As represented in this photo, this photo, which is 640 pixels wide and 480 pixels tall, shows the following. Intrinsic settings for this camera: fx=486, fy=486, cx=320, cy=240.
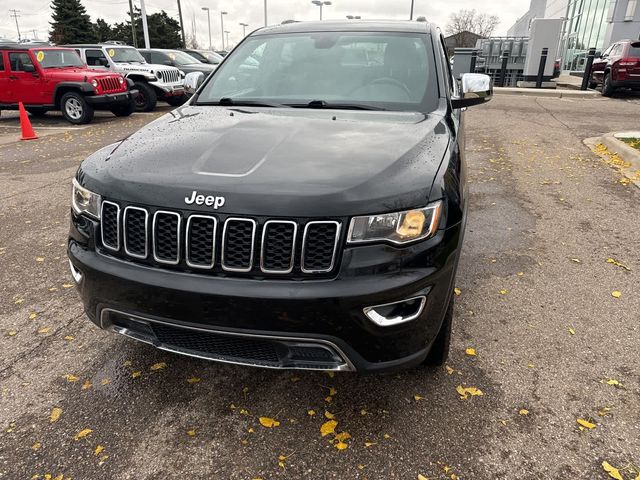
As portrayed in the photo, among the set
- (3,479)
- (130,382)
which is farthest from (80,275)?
(3,479)

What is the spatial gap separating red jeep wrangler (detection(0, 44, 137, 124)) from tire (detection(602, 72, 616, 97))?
15627 mm

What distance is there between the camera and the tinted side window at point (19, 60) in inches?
469

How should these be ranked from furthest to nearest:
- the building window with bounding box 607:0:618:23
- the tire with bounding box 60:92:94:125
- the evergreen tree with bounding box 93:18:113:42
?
1. the evergreen tree with bounding box 93:18:113:42
2. the building window with bounding box 607:0:618:23
3. the tire with bounding box 60:92:94:125

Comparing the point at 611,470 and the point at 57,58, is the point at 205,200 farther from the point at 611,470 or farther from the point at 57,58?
the point at 57,58

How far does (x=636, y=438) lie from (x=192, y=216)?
2.16 metres

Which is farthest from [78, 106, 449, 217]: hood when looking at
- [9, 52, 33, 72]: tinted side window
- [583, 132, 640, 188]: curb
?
[9, 52, 33, 72]: tinted side window

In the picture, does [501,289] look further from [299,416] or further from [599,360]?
[299,416]

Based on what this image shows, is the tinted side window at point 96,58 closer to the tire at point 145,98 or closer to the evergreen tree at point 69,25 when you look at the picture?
the tire at point 145,98

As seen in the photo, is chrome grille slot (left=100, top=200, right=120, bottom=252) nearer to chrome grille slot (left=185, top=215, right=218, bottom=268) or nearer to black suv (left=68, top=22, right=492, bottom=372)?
black suv (left=68, top=22, right=492, bottom=372)

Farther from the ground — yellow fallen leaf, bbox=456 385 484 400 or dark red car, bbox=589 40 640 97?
dark red car, bbox=589 40 640 97

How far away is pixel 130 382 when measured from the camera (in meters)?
2.55

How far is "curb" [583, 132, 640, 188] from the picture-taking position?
6821 millimetres

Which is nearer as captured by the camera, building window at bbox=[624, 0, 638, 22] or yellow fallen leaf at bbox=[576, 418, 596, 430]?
yellow fallen leaf at bbox=[576, 418, 596, 430]

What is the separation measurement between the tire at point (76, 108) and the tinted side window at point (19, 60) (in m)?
1.16
